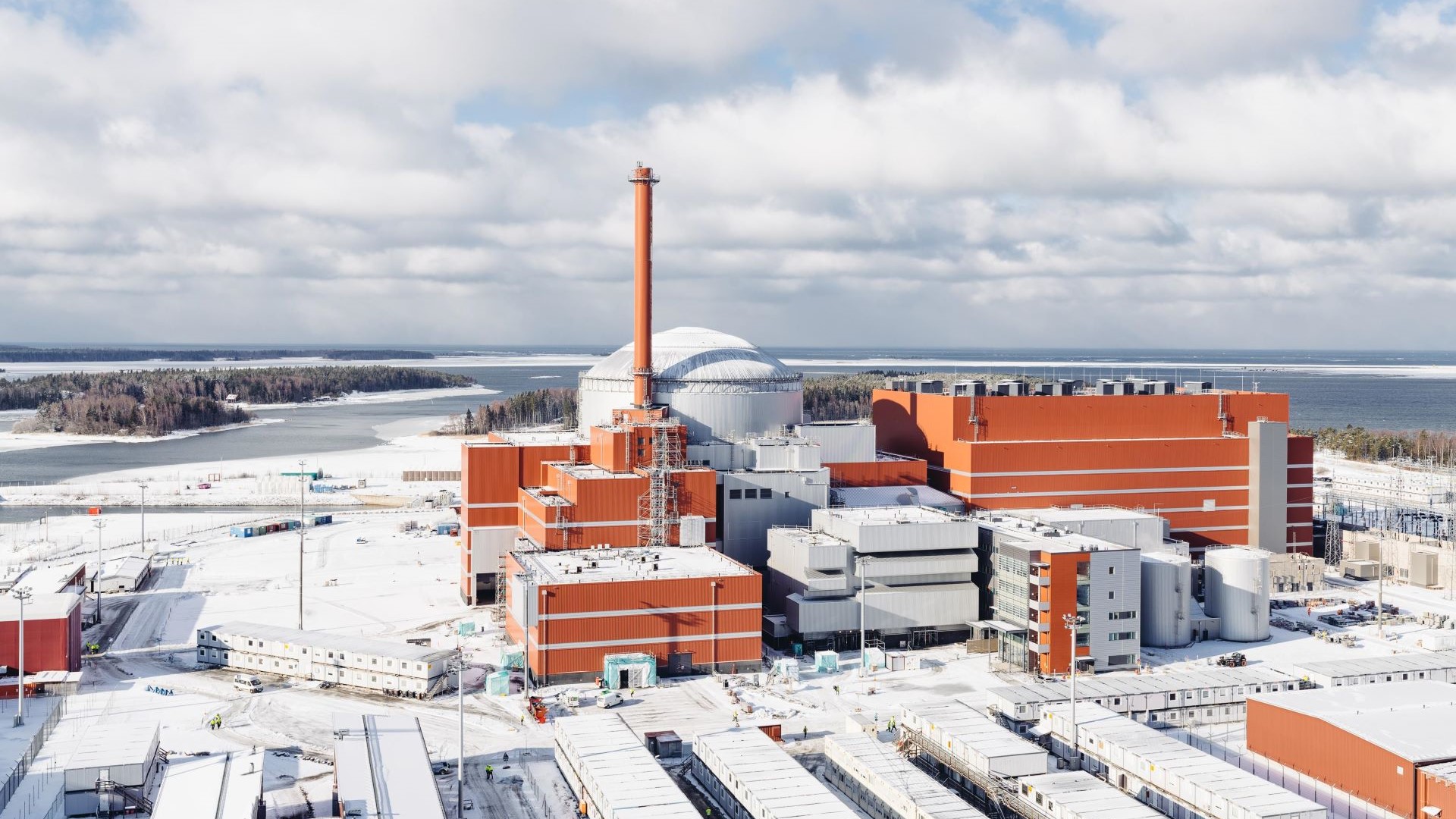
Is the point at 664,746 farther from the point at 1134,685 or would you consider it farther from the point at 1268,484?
the point at 1268,484

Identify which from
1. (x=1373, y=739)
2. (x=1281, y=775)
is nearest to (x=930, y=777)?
(x=1281, y=775)

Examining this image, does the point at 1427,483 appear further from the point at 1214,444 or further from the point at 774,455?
the point at 774,455

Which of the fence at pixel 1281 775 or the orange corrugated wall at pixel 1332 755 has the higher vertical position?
the orange corrugated wall at pixel 1332 755

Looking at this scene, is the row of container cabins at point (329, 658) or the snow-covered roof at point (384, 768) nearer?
the snow-covered roof at point (384, 768)

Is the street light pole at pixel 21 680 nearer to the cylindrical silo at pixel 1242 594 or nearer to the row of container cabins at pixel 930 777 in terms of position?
the row of container cabins at pixel 930 777

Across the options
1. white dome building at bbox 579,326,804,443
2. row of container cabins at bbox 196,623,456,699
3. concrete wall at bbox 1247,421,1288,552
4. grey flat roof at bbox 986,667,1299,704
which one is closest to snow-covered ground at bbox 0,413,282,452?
white dome building at bbox 579,326,804,443

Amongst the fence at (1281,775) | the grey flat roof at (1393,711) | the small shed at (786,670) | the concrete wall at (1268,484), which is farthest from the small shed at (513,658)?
the concrete wall at (1268,484)
